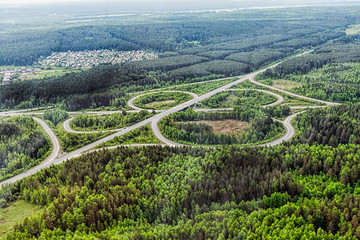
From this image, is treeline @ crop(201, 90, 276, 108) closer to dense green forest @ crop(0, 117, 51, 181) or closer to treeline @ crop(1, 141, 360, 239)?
treeline @ crop(1, 141, 360, 239)

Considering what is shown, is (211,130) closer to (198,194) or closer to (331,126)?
(331,126)

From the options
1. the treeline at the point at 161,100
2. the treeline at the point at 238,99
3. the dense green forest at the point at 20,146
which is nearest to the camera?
the dense green forest at the point at 20,146

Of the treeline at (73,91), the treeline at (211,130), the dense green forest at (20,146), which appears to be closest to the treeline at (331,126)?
the treeline at (211,130)

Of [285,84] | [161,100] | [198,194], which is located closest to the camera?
[198,194]

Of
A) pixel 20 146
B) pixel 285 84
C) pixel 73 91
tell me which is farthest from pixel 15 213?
pixel 285 84

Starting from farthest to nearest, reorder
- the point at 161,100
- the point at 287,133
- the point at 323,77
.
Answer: the point at 323,77
the point at 161,100
the point at 287,133

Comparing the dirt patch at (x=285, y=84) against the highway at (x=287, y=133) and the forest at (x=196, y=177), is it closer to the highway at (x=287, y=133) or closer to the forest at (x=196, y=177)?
the forest at (x=196, y=177)
